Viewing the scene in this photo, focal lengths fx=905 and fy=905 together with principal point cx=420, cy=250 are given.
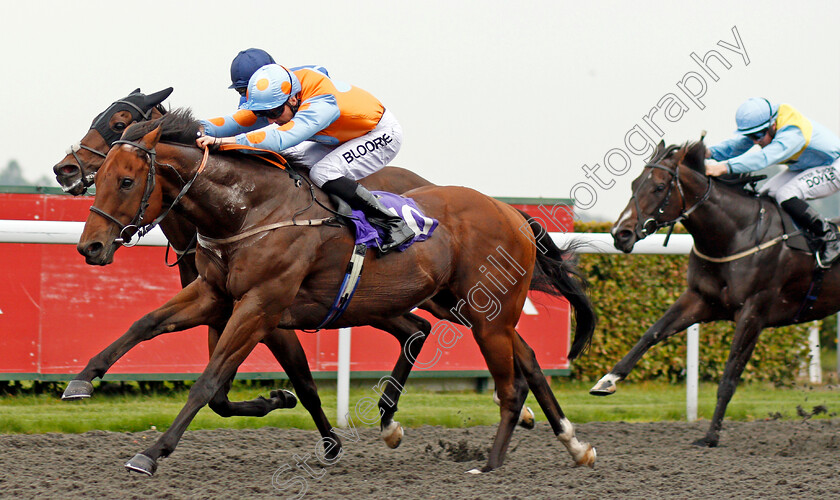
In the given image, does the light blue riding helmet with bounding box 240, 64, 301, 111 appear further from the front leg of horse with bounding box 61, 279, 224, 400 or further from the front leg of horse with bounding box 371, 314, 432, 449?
the front leg of horse with bounding box 371, 314, 432, 449

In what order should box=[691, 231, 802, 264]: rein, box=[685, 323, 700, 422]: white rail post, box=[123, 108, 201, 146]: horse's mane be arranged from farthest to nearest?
1. box=[685, 323, 700, 422]: white rail post
2. box=[691, 231, 802, 264]: rein
3. box=[123, 108, 201, 146]: horse's mane

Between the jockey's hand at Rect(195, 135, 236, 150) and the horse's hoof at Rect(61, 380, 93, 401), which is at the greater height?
the jockey's hand at Rect(195, 135, 236, 150)

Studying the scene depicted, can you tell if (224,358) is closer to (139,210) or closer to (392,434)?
(139,210)

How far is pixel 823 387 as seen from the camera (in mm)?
7309

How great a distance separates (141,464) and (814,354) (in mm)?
5792

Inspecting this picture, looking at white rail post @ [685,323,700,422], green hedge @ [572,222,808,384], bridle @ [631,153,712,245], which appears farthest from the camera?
green hedge @ [572,222,808,384]

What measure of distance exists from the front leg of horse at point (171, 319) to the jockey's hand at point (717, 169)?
299cm

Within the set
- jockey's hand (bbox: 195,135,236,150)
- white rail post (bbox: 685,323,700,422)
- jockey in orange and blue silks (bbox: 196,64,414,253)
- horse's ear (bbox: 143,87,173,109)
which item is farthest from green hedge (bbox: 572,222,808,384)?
jockey's hand (bbox: 195,135,236,150)

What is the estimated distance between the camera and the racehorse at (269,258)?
342 cm

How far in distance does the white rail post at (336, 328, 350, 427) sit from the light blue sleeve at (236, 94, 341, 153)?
5.21 feet

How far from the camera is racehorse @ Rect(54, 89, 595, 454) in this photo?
4.23m

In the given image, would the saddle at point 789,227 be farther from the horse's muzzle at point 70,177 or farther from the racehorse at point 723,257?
the horse's muzzle at point 70,177

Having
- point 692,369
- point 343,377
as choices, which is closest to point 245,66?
point 343,377

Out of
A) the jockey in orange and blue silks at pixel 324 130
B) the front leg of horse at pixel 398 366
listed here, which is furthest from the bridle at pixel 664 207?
the jockey in orange and blue silks at pixel 324 130
